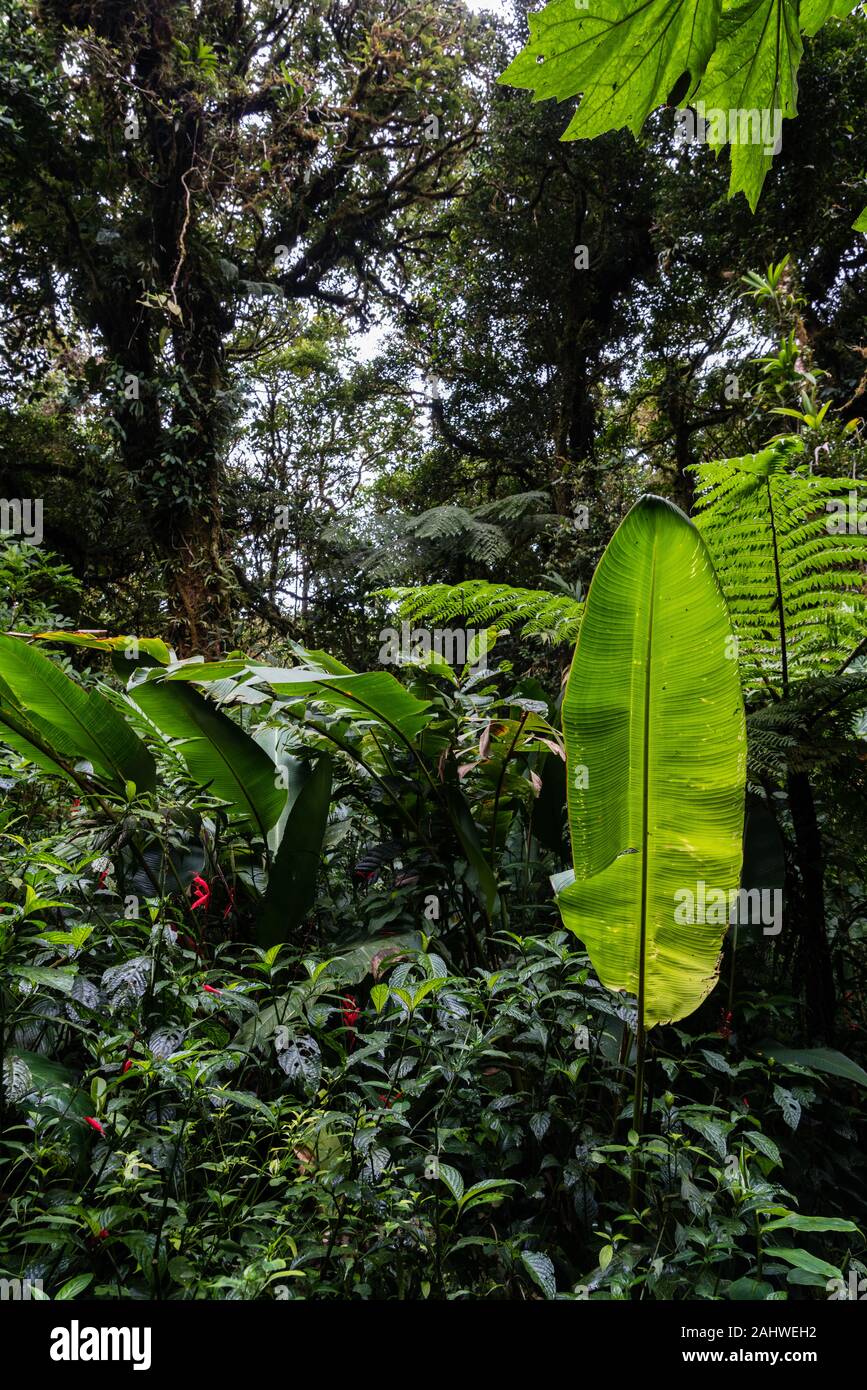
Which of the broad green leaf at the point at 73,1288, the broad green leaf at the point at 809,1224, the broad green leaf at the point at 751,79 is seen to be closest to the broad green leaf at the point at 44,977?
the broad green leaf at the point at 73,1288

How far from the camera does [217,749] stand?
5.96ft

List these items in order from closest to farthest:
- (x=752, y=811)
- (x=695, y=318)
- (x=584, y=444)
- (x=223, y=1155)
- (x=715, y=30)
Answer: (x=715, y=30), (x=223, y=1155), (x=752, y=811), (x=695, y=318), (x=584, y=444)

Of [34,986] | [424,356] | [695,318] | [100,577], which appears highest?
[424,356]

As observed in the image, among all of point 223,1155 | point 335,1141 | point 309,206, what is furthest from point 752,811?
point 309,206

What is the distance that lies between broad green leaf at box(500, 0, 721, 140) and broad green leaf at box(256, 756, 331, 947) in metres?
1.29

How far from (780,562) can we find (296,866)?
1234 mm

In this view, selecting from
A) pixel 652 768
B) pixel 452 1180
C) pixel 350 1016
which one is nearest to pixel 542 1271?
→ pixel 452 1180

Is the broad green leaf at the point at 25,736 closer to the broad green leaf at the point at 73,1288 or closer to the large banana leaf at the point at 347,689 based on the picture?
the large banana leaf at the point at 347,689

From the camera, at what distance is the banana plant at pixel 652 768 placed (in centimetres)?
110

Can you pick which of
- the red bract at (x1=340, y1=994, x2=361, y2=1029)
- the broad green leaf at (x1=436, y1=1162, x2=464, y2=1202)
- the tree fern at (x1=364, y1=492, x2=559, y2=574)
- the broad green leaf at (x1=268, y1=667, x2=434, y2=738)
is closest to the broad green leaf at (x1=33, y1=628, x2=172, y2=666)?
the broad green leaf at (x1=268, y1=667, x2=434, y2=738)

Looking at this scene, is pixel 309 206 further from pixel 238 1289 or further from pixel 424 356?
pixel 238 1289

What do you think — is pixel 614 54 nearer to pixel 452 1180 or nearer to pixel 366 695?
pixel 366 695

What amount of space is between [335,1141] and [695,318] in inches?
292

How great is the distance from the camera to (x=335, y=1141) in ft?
3.72
